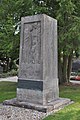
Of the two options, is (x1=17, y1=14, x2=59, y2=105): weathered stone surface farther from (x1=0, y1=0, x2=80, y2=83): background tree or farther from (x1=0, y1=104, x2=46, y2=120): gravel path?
(x1=0, y1=0, x2=80, y2=83): background tree

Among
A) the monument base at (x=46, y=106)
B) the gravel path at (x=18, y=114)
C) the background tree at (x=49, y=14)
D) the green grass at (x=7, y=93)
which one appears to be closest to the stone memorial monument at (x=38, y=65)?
the monument base at (x=46, y=106)

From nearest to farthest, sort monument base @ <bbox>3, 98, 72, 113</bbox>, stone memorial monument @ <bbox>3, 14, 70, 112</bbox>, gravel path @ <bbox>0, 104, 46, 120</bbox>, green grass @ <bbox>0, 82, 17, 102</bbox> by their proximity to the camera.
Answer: gravel path @ <bbox>0, 104, 46, 120</bbox> → monument base @ <bbox>3, 98, 72, 113</bbox> → stone memorial monument @ <bbox>3, 14, 70, 112</bbox> → green grass @ <bbox>0, 82, 17, 102</bbox>

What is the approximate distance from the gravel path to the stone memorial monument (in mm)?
277

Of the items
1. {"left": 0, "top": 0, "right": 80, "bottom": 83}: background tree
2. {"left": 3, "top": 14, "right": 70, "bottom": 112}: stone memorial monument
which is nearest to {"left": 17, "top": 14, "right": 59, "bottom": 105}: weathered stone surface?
{"left": 3, "top": 14, "right": 70, "bottom": 112}: stone memorial monument

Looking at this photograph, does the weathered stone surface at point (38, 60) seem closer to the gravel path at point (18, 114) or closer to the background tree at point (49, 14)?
the gravel path at point (18, 114)

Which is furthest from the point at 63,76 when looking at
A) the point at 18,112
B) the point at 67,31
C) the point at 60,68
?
the point at 18,112

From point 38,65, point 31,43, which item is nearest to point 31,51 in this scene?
point 31,43

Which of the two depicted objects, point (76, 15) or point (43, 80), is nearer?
point (43, 80)

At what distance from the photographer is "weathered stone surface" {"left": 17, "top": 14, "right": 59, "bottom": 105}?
6.27 meters

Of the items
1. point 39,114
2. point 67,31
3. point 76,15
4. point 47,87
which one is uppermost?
point 76,15

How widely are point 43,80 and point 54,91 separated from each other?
0.89m

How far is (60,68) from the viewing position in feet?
39.7

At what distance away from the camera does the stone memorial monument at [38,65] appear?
6258 millimetres

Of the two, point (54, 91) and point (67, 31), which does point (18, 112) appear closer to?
point (54, 91)
